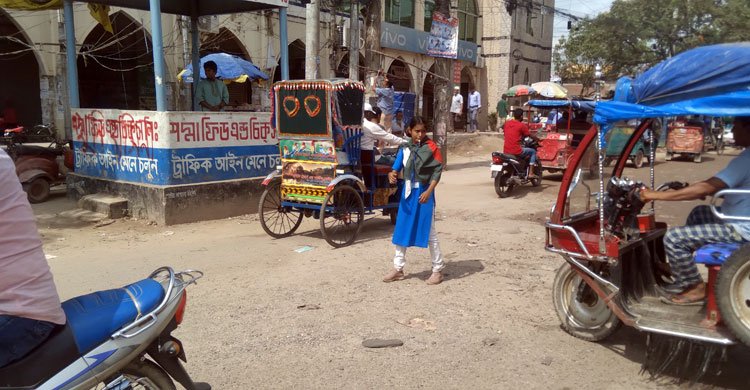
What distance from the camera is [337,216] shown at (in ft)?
23.7

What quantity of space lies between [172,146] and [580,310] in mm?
6072

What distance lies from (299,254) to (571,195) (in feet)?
11.7

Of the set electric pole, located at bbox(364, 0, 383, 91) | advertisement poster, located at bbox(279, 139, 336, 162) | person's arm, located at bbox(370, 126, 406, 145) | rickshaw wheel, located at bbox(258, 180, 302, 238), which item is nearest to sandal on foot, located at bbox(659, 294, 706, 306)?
person's arm, located at bbox(370, 126, 406, 145)

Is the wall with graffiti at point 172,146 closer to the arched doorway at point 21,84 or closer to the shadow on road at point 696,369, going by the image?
the shadow on road at point 696,369

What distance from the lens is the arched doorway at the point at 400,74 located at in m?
25.0

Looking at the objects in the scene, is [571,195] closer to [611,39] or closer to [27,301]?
[27,301]

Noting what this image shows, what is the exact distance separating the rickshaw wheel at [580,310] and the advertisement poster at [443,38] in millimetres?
10149

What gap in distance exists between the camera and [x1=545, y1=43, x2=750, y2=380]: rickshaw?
10.7 ft

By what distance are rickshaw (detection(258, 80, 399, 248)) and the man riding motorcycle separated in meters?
4.06

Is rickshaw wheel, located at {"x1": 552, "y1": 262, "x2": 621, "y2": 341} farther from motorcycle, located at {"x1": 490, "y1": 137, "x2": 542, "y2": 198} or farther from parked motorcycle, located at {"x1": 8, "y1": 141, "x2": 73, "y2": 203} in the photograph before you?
parked motorcycle, located at {"x1": 8, "y1": 141, "x2": 73, "y2": 203}

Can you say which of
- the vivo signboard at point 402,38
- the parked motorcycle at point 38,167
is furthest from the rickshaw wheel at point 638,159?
the parked motorcycle at point 38,167

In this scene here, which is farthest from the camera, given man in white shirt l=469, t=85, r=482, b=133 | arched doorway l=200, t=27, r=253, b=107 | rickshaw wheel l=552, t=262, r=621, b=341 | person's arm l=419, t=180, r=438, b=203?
man in white shirt l=469, t=85, r=482, b=133

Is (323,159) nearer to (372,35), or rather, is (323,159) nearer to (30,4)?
(30,4)

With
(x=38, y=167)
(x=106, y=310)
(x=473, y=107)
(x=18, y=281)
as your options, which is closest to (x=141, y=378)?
(x=106, y=310)
